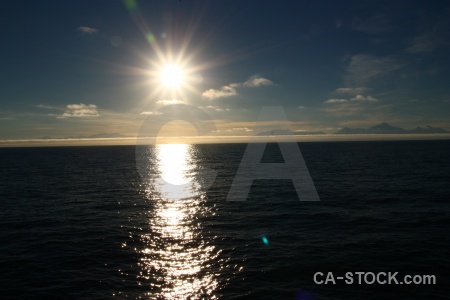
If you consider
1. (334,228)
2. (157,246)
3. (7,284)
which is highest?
(334,228)

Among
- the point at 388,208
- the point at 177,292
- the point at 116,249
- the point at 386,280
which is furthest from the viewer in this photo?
the point at 388,208

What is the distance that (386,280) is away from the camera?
21.4m

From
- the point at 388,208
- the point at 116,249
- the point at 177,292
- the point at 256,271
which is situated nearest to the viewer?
the point at 177,292

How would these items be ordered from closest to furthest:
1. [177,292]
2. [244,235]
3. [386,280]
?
[177,292], [386,280], [244,235]

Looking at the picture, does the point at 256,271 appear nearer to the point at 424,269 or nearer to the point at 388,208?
the point at 424,269

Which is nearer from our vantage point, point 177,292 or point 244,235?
point 177,292

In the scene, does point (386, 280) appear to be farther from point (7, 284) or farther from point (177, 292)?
point (7, 284)

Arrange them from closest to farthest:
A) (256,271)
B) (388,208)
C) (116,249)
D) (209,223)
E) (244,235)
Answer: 1. (256,271)
2. (116,249)
3. (244,235)
4. (209,223)
5. (388,208)

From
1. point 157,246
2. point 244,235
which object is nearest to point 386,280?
point 244,235

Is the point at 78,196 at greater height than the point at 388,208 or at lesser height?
lesser

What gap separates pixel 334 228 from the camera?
3272cm

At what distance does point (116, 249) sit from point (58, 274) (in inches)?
221

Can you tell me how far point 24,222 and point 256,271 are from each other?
3008cm

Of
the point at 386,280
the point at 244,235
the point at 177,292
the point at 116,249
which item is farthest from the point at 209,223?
the point at 386,280
